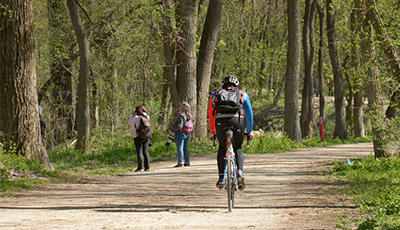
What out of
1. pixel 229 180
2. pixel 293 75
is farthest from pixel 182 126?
pixel 293 75

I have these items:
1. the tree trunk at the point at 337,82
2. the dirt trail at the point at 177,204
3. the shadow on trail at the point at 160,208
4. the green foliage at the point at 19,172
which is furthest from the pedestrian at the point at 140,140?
the tree trunk at the point at 337,82

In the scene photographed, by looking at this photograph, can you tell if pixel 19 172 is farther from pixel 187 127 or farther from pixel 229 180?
pixel 229 180

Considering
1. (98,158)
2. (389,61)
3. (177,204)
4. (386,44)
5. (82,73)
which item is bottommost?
(177,204)

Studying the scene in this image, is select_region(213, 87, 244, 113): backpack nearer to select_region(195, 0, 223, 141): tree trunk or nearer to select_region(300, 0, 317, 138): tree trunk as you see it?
select_region(195, 0, 223, 141): tree trunk

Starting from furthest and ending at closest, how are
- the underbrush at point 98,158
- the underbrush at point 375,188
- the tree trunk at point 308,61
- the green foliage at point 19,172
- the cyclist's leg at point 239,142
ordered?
1. the tree trunk at point 308,61
2. the underbrush at point 98,158
3. the green foliage at point 19,172
4. the cyclist's leg at point 239,142
5. the underbrush at point 375,188

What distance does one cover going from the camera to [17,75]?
12898 mm

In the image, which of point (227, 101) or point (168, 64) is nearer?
point (227, 101)

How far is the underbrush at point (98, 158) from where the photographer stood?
12258 mm

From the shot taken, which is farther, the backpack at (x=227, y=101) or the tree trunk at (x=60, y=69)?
the tree trunk at (x=60, y=69)

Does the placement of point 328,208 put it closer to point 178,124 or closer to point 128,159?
point 178,124

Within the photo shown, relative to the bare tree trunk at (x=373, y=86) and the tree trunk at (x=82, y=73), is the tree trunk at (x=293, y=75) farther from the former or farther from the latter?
the bare tree trunk at (x=373, y=86)

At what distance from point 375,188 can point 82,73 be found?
1175 cm

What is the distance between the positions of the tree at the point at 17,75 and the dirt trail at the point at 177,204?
1783 millimetres

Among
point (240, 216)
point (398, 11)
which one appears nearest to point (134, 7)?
point (398, 11)
